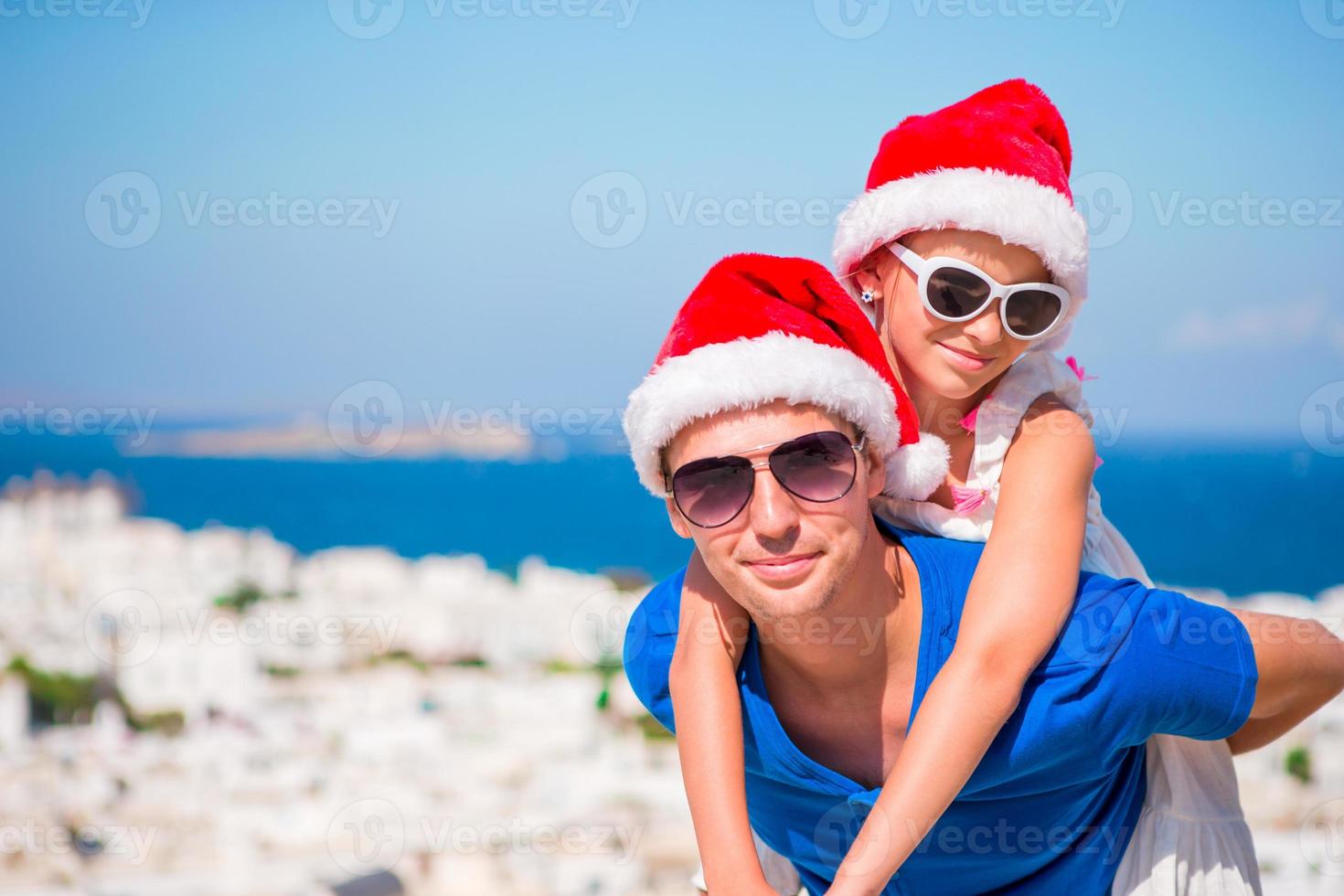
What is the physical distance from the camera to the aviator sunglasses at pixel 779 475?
7.53 ft

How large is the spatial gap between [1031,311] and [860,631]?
30.4 inches

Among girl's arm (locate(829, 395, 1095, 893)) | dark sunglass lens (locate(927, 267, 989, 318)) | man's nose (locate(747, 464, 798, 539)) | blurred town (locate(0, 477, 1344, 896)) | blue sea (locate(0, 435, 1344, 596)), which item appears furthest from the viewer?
blue sea (locate(0, 435, 1344, 596))

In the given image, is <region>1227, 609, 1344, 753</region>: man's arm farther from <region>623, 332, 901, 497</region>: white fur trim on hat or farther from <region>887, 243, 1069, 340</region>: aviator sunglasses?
<region>623, 332, 901, 497</region>: white fur trim on hat

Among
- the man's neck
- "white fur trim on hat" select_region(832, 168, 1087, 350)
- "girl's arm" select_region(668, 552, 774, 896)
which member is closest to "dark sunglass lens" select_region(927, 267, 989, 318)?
"white fur trim on hat" select_region(832, 168, 1087, 350)

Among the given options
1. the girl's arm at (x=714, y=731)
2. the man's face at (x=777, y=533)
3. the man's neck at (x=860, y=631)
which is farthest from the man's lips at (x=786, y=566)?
the girl's arm at (x=714, y=731)

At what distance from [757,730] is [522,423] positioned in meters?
4.53

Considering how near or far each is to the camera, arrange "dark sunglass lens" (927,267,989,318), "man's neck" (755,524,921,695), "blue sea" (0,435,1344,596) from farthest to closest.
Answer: "blue sea" (0,435,1344,596) → "dark sunglass lens" (927,267,989,318) → "man's neck" (755,524,921,695)

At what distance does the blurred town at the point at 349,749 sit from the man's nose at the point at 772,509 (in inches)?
95.3

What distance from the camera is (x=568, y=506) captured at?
82062 mm

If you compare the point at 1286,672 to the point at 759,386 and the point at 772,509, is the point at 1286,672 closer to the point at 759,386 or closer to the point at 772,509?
the point at 772,509

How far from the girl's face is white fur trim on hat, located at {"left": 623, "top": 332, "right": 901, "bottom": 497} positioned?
0.68 ft

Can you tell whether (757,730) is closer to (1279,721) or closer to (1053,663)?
(1053,663)

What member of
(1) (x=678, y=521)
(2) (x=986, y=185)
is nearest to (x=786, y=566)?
(1) (x=678, y=521)

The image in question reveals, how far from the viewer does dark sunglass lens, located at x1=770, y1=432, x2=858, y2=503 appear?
7.52ft
